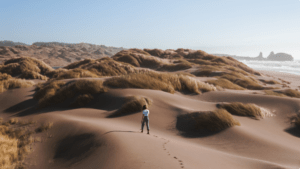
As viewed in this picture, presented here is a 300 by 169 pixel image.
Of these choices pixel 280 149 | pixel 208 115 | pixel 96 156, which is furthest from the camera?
pixel 208 115

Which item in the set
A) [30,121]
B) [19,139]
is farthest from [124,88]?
[19,139]

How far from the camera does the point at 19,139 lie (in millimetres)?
4734

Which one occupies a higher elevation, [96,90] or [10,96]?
[96,90]

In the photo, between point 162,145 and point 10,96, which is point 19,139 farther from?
point 10,96

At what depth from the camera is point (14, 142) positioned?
443 centimetres

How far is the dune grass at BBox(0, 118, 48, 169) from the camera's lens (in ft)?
Answer: 12.1

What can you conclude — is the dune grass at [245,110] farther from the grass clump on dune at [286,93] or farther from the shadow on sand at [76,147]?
the grass clump on dune at [286,93]

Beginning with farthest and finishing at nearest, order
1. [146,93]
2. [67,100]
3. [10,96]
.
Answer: [10,96] < [67,100] < [146,93]

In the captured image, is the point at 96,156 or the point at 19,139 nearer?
the point at 96,156

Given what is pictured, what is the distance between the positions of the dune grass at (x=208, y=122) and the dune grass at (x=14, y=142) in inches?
148

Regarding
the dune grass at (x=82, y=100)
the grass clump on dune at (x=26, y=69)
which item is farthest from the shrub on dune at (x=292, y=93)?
the grass clump on dune at (x=26, y=69)

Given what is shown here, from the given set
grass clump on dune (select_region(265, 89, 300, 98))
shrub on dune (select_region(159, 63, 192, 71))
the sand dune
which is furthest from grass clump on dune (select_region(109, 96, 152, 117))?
shrub on dune (select_region(159, 63, 192, 71))

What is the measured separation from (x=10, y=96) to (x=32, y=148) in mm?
6965

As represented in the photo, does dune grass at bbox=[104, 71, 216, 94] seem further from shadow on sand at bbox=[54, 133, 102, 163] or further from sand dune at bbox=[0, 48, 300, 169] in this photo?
shadow on sand at bbox=[54, 133, 102, 163]
